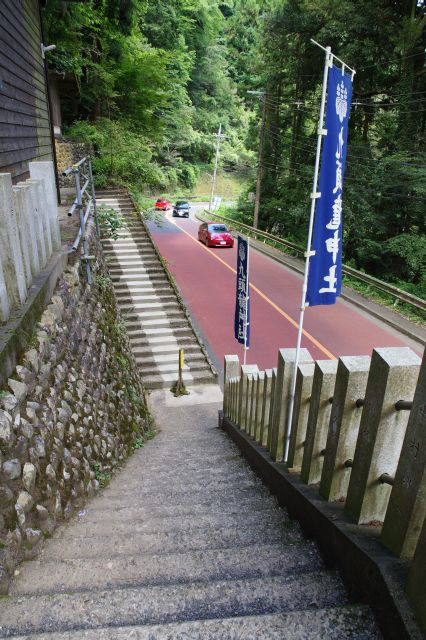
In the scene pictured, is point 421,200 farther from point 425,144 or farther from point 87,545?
Result: point 87,545

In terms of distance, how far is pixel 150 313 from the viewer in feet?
37.7

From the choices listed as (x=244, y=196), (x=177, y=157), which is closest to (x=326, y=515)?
(x=244, y=196)

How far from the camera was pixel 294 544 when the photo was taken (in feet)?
8.08

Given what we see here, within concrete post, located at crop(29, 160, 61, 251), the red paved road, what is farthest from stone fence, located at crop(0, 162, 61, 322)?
the red paved road

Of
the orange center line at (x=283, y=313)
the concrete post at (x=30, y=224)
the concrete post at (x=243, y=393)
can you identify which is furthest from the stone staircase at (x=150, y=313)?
the concrete post at (x=30, y=224)

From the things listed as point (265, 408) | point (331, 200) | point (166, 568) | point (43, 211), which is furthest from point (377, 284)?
point (166, 568)

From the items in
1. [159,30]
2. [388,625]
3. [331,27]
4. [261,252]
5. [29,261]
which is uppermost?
[159,30]

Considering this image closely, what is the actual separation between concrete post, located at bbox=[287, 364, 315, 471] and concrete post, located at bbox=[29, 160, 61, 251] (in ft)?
10.4

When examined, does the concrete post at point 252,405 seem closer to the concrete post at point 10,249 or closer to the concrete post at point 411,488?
the concrete post at point 10,249

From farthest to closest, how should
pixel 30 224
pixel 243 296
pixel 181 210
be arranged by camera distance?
1. pixel 181 210
2. pixel 243 296
3. pixel 30 224

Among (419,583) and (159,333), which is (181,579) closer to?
(419,583)

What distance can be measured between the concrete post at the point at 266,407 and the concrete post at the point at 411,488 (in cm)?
247

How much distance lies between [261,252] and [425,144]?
8.59 meters

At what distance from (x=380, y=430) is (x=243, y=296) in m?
6.43
